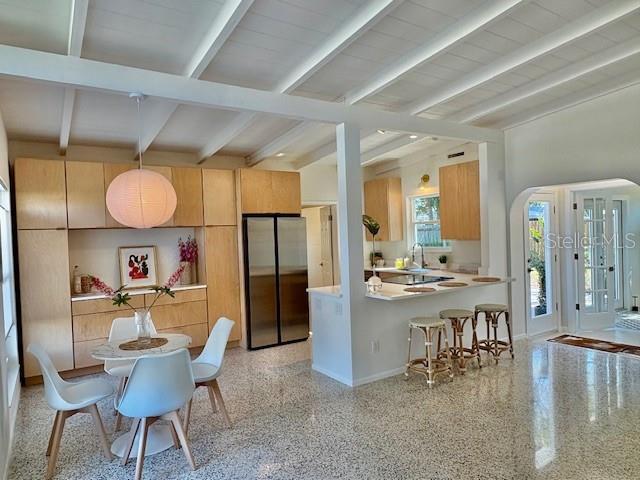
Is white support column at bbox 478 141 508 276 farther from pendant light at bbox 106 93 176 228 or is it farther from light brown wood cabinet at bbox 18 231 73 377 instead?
light brown wood cabinet at bbox 18 231 73 377

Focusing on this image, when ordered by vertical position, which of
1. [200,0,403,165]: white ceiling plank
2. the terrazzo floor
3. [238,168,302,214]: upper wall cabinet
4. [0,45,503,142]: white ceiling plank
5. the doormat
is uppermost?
[200,0,403,165]: white ceiling plank

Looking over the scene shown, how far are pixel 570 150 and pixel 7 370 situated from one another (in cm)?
592

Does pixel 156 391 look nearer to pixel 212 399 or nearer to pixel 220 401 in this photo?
pixel 220 401

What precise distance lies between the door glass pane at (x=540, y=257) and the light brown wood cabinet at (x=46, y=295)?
586cm

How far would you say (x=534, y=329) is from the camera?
5730 mm

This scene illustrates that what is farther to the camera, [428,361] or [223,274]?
[223,274]

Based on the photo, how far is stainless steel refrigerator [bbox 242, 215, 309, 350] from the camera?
5.54m

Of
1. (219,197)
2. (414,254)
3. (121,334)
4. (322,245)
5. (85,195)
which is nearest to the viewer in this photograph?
(121,334)

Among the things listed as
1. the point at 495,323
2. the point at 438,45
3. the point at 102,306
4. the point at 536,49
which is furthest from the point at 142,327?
the point at 536,49

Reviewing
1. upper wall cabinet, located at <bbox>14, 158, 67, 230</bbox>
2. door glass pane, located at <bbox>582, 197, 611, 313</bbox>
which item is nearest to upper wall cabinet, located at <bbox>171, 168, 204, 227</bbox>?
upper wall cabinet, located at <bbox>14, 158, 67, 230</bbox>

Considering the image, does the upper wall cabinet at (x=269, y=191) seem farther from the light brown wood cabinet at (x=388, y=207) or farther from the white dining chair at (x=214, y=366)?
the white dining chair at (x=214, y=366)

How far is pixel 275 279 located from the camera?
5.70m

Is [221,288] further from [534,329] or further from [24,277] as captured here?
[534,329]

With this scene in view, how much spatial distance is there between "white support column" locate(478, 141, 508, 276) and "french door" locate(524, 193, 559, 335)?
0.59 m
